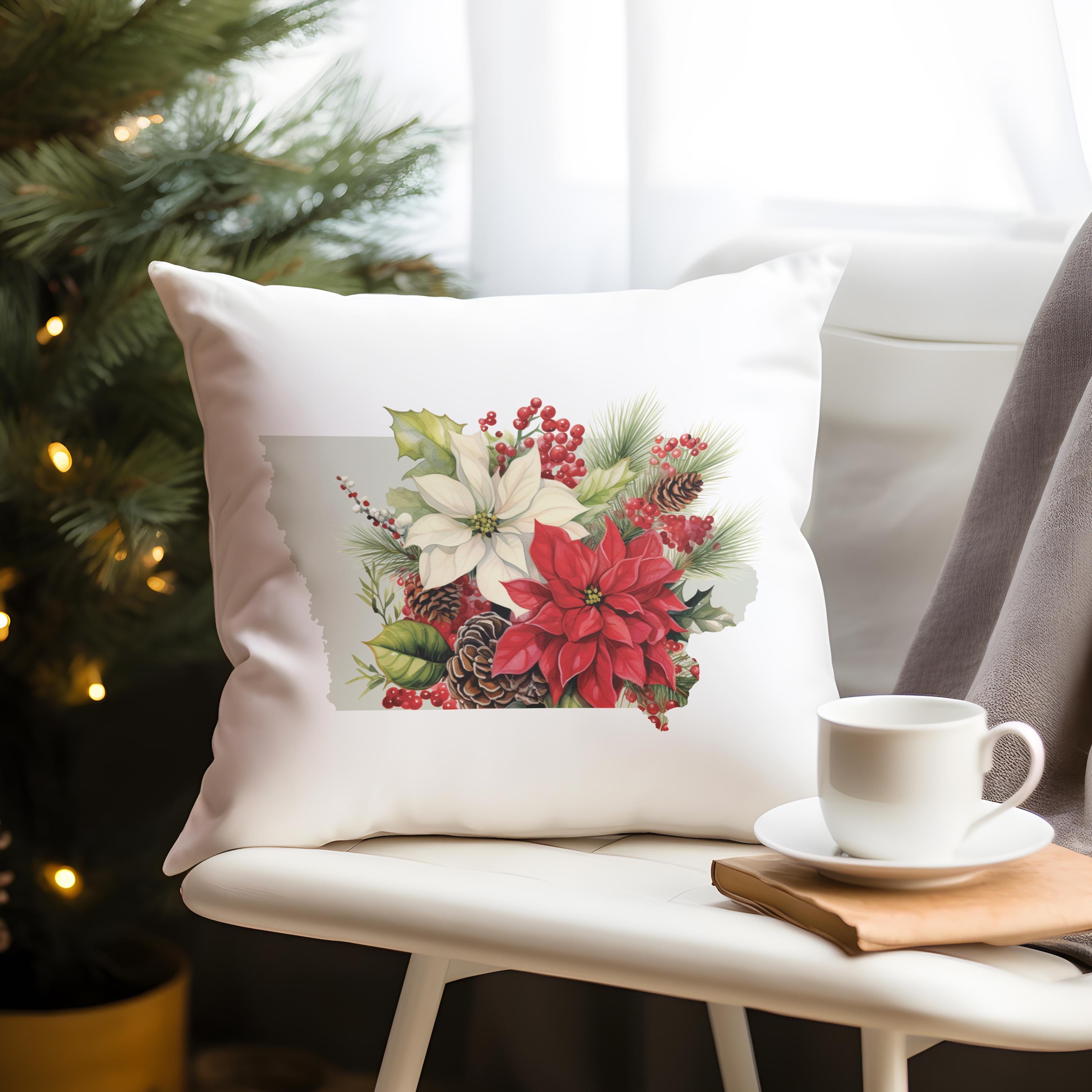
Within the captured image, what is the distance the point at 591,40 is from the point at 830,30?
0.22 m

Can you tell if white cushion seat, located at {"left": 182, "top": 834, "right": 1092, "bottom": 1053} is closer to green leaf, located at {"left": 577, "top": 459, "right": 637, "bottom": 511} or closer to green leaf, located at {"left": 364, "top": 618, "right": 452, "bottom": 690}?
green leaf, located at {"left": 364, "top": 618, "right": 452, "bottom": 690}

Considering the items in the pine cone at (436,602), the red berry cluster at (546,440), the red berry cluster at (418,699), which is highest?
the red berry cluster at (546,440)

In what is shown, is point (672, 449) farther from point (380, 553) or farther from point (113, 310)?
point (113, 310)

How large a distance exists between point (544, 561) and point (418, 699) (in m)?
0.11

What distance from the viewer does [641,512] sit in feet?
2.06

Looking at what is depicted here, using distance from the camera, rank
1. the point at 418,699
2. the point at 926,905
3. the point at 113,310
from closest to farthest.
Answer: the point at 926,905 < the point at 418,699 < the point at 113,310

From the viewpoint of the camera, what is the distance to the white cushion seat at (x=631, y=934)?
1.38ft

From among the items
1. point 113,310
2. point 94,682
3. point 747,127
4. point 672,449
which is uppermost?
point 747,127

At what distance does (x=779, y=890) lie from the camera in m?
0.47

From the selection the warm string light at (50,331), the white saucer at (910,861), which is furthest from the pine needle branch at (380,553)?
the warm string light at (50,331)

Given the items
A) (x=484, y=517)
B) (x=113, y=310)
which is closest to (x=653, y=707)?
(x=484, y=517)

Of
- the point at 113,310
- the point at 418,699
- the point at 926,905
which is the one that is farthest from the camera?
the point at 113,310

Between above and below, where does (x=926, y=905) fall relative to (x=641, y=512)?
below

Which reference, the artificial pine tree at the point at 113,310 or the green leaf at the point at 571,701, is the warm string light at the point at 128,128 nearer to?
the artificial pine tree at the point at 113,310
